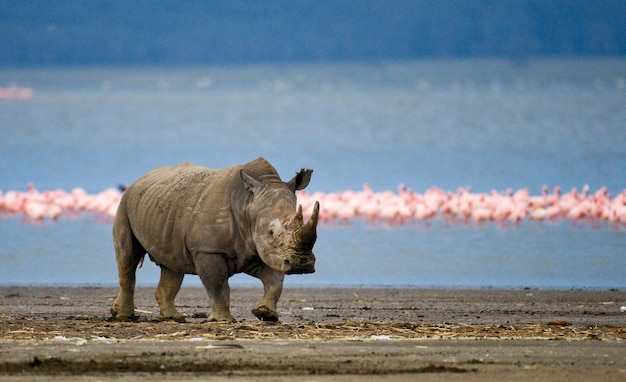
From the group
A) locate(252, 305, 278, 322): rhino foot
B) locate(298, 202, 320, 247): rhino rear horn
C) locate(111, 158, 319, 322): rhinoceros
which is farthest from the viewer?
locate(252, 305, 278, 322): rhino foot

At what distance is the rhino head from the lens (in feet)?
42.7

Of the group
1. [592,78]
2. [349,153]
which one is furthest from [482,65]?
[349,153]

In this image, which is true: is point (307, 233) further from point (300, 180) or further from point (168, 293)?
point (168, 293)

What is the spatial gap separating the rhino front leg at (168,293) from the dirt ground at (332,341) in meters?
0.14

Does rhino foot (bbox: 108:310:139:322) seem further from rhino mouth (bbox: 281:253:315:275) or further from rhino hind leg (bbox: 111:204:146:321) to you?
rhino mouth (bbox: 281:253:315:275)

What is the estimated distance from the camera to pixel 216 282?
13.9m

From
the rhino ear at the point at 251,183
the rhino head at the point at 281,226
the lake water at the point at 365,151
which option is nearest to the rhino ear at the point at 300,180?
the rhino head at the point at 281,226

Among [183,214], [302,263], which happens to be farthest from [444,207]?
[302,263]

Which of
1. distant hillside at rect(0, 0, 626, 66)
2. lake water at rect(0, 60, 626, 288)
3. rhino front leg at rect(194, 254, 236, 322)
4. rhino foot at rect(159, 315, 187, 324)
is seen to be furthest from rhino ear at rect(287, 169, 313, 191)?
distant hillside at rect(0, 0, 626, 66)

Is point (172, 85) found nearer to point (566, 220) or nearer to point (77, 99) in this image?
point (77, 99)

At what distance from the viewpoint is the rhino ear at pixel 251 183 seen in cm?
1395

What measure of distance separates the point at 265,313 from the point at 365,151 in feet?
133

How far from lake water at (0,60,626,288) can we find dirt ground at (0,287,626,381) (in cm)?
307

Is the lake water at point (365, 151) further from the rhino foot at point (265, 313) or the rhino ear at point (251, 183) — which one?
the rhino foot at point (265, 313)
